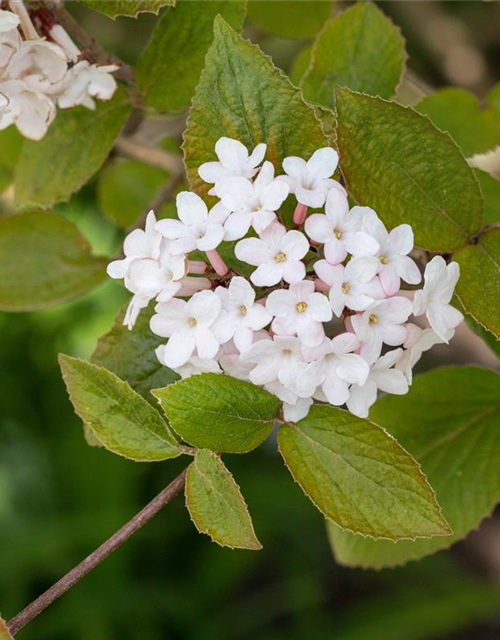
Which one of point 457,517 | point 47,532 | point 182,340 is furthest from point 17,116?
point 47,532

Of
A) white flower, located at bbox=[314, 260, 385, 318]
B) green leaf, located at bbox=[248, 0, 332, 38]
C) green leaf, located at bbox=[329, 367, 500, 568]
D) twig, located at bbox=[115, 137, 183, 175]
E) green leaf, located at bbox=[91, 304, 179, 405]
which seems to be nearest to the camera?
white flower, located at bbox=[314, 260, 385, 318]

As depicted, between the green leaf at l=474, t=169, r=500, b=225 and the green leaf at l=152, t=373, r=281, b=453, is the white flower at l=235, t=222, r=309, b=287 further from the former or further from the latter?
the green leaf at l=474, t=169, r=500, b=225

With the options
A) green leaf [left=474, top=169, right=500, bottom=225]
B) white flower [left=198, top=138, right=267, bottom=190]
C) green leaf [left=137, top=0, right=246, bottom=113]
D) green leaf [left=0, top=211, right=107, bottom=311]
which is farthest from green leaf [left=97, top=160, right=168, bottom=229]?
white flower [left=198, top=138, right=267, bottom=190]

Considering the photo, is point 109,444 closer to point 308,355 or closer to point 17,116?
point 308,355

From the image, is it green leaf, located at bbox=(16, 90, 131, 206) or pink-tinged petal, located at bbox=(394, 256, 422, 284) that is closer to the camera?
pink-tinged petal, located at bbox=(394, 256, 422, 284)

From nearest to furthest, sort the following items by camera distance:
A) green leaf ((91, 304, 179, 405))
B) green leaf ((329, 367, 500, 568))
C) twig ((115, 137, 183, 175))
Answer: green leaf ((91, 304, 179, 405)), green leaf ((329, 367, 500, 568)), twig ((115, 137, 183, 175))

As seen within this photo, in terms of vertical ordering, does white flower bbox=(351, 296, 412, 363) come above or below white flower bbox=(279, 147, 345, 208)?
below

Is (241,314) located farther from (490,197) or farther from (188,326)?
(490,197)
